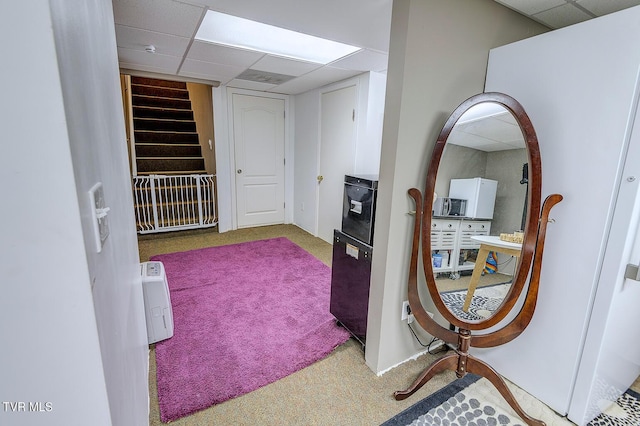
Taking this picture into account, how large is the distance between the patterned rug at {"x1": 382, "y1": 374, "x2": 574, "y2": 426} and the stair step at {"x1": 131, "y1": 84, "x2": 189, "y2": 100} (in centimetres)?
668

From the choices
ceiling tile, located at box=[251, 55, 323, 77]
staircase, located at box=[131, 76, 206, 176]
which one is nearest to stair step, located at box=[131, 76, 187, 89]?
staircase, located at box=[131, 76, 206, 176]

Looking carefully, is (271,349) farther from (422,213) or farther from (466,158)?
(466,158)

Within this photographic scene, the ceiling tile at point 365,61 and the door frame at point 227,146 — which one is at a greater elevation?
the ceiling tile at point 365,61

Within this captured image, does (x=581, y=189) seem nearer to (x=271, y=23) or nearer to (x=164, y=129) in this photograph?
(x=271, y=23)

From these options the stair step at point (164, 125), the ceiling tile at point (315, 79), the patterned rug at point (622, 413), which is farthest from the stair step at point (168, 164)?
the patterned rug at point (622, 413)

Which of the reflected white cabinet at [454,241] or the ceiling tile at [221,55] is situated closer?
the reflected white cabinet at [454,241]

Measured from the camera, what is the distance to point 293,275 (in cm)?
310

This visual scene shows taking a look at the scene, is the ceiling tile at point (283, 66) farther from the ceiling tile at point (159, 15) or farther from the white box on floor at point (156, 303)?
the white box on floor at point (156, 303)

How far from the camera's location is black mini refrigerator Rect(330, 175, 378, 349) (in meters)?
1.84

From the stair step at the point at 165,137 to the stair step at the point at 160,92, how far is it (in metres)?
1.12

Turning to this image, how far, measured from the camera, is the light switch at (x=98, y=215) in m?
0.60

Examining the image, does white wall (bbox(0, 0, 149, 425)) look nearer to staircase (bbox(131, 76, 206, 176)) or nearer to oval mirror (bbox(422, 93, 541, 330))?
oval mirror (bbox(422, 93, 541, 330))

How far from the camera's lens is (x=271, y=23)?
204 centimetres

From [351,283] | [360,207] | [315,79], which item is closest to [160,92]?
[315,79]
